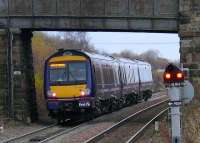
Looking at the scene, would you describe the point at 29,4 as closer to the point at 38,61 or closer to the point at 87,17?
the point at 87,17

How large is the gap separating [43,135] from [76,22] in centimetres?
679

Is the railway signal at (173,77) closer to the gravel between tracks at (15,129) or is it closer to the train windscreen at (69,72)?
the gravel between tracks at (15,129)

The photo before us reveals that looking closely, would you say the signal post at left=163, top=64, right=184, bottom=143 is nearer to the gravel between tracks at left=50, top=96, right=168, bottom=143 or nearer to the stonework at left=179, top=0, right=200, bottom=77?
the gravel between tracks at left=50, top=96, right=168, bottom=143

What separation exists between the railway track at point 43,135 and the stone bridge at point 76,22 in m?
2.92

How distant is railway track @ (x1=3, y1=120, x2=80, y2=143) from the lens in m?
20.2

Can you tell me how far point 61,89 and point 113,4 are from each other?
431cm

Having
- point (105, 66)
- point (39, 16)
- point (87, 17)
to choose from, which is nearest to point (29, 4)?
point (39, 16)

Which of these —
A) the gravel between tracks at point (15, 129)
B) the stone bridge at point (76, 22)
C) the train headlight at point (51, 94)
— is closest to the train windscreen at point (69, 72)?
the train headlight at point (51, 94)

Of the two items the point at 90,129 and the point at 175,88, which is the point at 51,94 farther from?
the point at 175,88

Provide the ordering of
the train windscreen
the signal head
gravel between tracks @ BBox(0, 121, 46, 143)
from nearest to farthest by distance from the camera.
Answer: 1. the signal head
2. gravel between tracks @ BBox(0, 121, 46, 143)
3. the train windscreen

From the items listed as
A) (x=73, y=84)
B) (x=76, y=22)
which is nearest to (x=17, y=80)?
(x=73, y=84)

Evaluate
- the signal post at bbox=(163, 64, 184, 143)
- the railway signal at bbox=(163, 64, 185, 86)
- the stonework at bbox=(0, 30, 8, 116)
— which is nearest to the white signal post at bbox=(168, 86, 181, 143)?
the signal post at bbox=(163, 64, 184, 143)

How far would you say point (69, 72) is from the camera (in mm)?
26422

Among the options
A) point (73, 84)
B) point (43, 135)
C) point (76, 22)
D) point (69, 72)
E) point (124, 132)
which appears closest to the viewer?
point (43, 135)
